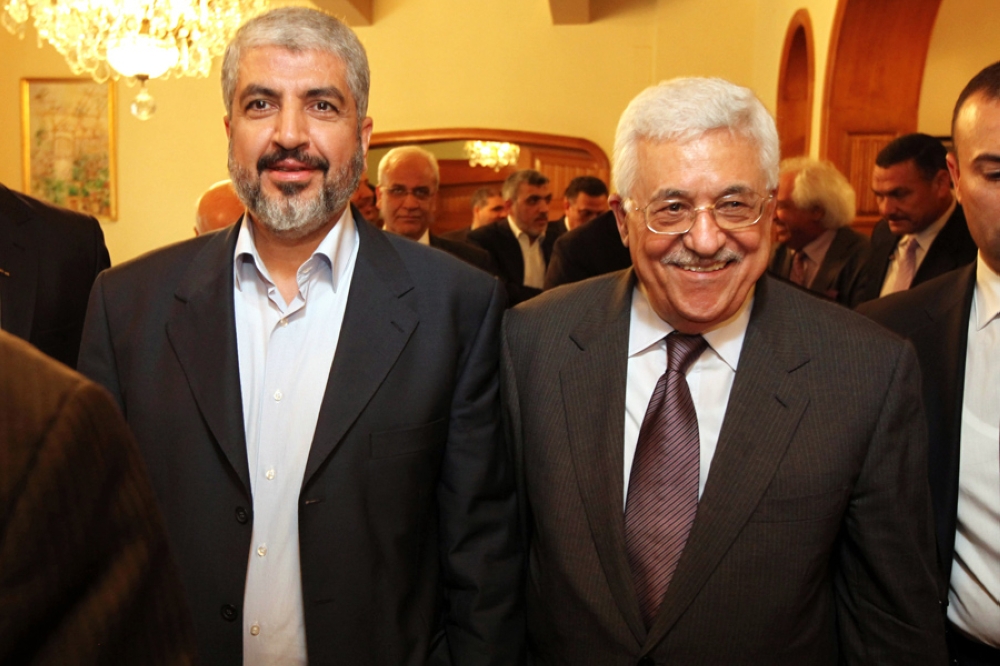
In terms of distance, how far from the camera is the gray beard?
1.68m

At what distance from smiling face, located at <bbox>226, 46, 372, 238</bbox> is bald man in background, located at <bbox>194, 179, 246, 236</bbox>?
44.2 inches

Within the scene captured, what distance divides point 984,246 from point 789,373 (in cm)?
49

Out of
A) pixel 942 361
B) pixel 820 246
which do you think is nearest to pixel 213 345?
pixel 942 361

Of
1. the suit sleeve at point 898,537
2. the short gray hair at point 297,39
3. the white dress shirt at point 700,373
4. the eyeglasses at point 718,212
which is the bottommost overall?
the suit sleeve at point 898,537

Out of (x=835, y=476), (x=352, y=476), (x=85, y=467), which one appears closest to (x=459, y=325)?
(x=352, y=476)

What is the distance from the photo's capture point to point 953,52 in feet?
21.5

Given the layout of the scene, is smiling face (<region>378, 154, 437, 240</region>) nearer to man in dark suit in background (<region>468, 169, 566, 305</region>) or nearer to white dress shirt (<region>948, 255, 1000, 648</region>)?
man in dark suit in background (<region>468, 169, 566, 305</region>)

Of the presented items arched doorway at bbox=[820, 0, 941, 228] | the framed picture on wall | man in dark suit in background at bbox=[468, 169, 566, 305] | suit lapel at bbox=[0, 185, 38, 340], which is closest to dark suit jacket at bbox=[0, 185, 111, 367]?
suit lapel at bbox=[0, 185, 38, 340]

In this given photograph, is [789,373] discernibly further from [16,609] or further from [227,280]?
[16,609]

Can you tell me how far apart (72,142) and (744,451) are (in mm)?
8948

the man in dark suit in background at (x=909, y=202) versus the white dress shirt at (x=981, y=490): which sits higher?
the man in dark suit in background at (x=909, y=202)

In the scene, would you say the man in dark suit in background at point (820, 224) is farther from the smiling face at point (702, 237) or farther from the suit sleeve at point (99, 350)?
the suit sleeve at point (99, 350)

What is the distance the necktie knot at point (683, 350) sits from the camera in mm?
1656

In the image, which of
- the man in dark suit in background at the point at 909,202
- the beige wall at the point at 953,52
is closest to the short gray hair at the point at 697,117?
the man in dark suit in background at the point at 909,202
